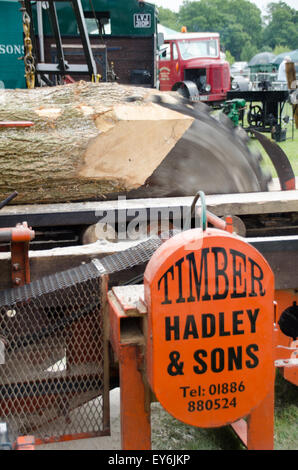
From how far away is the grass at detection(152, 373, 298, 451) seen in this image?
9.21 feet

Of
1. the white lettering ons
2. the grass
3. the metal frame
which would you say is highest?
the white lettering ons

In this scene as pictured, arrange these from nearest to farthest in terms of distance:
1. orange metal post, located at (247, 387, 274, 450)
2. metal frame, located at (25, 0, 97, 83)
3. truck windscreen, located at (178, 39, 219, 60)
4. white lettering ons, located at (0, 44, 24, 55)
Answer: orange metal post, located at (247, 387, 274, 450) → metal frame, located at (25, 0, 97, 83) → white lettering ons, located at (0, 44, 24, 55) → truck windscreen, located at (178, 39, 219, 60)

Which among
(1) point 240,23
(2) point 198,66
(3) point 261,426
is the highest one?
(1) point 240,23

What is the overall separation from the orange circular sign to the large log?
1.32 meters

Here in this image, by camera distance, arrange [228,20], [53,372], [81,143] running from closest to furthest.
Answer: [53,372] < [81,143] < [228,20]

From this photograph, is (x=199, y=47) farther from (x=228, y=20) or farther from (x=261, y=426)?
(x=228, y=20)

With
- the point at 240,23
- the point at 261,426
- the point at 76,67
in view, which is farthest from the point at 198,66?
the point at 240,23

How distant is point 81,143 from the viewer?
3.24m

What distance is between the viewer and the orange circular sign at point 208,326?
80.0 inches

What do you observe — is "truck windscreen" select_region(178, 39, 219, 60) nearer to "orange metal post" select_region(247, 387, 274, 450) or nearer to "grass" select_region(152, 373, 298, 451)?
"grass" select_region(152, 373, 298, 451)

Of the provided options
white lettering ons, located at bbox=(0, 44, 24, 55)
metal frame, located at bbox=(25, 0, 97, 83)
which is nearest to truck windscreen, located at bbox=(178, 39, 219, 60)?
white lettering ons, located at bbox=(0, 44, 24, 55)

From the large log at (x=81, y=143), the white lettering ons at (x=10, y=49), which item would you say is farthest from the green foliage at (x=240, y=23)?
the large log at (x=81, y=143)

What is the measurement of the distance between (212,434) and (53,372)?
0.87 m

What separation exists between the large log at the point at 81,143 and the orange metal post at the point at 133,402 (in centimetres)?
134
